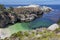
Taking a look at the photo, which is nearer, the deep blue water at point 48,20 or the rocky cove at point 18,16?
the rocky cove at point 18,16

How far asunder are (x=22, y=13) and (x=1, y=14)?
60.9 inches

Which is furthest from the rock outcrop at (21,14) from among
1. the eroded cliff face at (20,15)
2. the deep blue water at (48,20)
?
the deep blue water at (48,20)

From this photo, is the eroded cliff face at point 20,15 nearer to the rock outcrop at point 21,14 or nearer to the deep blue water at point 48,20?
the rock outcrop at point 21,14

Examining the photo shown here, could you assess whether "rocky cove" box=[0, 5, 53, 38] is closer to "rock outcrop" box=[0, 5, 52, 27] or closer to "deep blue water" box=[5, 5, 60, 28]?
"rock outcrop" box=[0, 5, 52, 27]

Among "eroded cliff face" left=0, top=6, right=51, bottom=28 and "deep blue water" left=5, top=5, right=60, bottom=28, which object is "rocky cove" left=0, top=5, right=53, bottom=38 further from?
"deep blue water" left=5, top=5, right=60, bottom=28

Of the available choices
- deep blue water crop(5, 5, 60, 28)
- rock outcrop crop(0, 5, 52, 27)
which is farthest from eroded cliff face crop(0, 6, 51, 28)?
deep blue water crop(5, 5, 60, 28)

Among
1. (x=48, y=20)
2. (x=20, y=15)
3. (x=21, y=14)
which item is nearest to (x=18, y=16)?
(x=20, y=15)

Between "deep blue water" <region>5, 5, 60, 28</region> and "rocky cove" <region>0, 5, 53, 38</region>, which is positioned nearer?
"rocky cove" <region>0, 5, 53, 38</region>

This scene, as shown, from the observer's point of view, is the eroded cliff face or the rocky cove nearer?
the rocky cove

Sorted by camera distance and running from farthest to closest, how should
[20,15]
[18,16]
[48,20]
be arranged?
1. [20,15]
2. [18,16]
3. [48,20]

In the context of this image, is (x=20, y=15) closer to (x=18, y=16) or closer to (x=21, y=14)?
(x=21, y=14)

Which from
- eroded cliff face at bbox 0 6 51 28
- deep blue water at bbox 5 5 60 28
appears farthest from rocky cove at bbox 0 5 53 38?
deep blue water at bbox 5 5 60 28

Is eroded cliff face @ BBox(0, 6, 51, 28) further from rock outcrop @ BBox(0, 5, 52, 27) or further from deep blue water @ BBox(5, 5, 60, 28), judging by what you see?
deep blue water @ BBox(5, 5, 60, 28)

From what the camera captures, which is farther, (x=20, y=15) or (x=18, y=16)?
(x=20, y=15)
